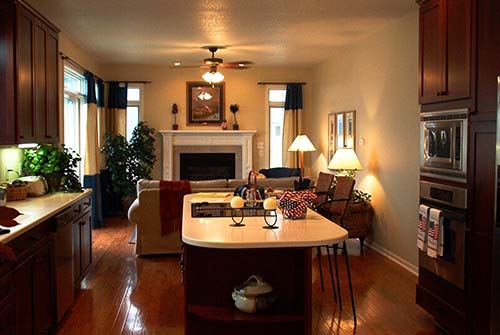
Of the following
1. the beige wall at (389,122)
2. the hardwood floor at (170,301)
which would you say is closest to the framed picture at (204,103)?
the beige wall at (389,122)

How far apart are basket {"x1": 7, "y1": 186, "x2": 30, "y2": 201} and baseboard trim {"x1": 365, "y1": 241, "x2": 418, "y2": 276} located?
3.86 m

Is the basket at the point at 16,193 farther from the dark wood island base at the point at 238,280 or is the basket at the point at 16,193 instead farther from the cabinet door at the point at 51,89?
the dark wood island base at the point at 238,280

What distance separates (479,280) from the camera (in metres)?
3.18

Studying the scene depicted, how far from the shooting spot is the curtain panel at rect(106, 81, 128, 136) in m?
9.48

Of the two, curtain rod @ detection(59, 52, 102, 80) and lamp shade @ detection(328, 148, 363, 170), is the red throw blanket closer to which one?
lamp shade @ detection(328, 148, 363, 170)

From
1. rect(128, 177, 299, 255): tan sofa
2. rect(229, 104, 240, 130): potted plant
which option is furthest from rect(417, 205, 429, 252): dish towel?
rect(229, 104, 240, 130): potted plant

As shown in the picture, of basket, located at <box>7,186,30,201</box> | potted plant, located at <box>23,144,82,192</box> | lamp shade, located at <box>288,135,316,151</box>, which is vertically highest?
lamp shade, located at <box>288,135,316,151</box>

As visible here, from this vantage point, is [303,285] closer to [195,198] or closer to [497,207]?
[497,207]

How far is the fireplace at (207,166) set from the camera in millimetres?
9828

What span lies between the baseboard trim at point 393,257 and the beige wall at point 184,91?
387 centimetres

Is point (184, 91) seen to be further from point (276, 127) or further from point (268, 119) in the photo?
point (276, 127)

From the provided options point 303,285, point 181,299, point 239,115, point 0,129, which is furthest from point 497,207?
point 239,115

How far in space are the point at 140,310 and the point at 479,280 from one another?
2.60 meters

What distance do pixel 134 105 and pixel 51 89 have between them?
15.2 ft
